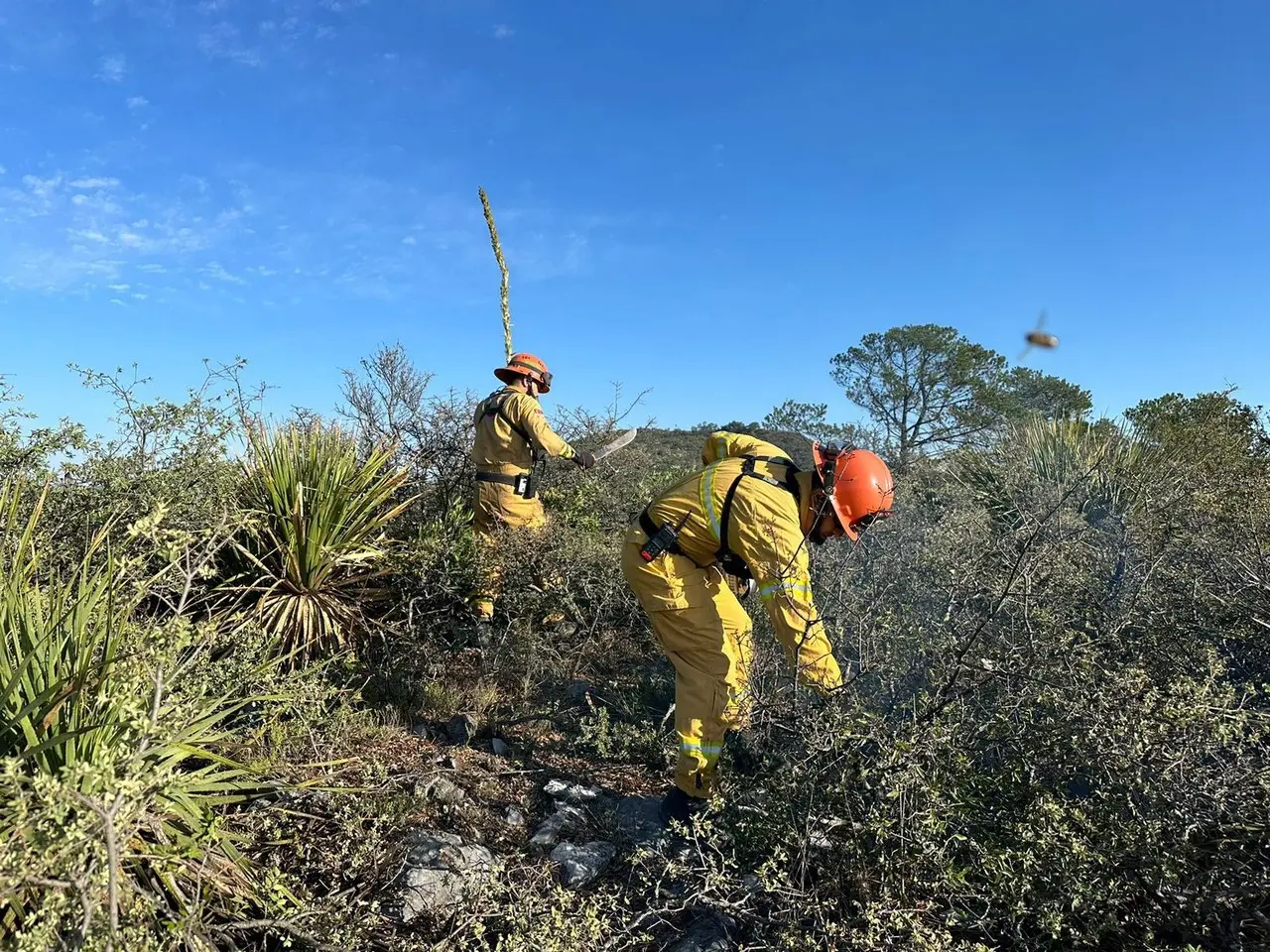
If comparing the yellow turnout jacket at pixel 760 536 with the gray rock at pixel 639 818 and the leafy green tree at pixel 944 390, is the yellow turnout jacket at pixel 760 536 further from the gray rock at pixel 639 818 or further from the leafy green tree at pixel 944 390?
the leafy green tree at pixel 944 390

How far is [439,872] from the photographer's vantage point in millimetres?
2777

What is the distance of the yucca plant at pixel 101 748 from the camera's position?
1.74 metres

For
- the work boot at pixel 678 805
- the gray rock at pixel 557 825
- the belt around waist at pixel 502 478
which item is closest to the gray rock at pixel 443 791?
the gray rock at pixel 557 825

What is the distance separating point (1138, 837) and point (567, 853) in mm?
2067

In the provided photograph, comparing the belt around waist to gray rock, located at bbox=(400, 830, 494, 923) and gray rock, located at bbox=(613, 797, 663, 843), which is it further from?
gray rock, located at bbox=(400, 830, 494, 923)

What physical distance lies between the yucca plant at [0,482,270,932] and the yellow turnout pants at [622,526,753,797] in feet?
6.00

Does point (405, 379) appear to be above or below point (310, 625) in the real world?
above

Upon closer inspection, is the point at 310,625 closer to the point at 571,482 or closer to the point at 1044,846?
the point at 571,482

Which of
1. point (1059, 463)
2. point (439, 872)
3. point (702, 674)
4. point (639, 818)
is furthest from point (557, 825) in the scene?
point (1059, 463)

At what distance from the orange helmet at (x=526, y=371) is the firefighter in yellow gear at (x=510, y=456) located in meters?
0.12

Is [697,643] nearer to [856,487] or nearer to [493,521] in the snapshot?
[856,487]

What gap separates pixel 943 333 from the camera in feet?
43.4

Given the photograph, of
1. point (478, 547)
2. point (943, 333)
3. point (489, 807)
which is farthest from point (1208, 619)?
point (943, 333)

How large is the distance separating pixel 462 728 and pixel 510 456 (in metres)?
2.16
